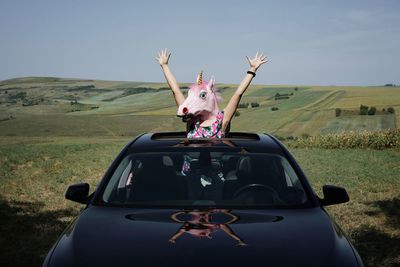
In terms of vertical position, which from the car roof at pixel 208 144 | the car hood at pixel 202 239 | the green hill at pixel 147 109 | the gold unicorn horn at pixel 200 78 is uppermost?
the gold unicorn horn at pixel 200 78

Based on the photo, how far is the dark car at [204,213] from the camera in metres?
2.70

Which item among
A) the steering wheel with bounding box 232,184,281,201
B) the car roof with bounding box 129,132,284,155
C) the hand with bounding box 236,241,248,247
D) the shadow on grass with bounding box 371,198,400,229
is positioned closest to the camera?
the hand with bounding box 236,241,248,247

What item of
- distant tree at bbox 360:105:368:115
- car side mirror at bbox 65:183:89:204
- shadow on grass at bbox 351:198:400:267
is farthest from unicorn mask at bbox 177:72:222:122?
distant tree at bbox 360:105:368:115

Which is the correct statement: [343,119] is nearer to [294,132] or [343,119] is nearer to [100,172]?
[294,132]

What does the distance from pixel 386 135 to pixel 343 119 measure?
25.0 meters

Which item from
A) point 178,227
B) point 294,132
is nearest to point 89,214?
point 178,227

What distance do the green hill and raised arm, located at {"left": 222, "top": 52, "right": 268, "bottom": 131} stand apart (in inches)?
1496

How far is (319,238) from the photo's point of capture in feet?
9.82

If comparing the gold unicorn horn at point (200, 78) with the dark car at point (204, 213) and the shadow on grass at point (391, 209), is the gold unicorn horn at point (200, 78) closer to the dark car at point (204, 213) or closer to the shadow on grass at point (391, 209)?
the dark car at point (204, 213)

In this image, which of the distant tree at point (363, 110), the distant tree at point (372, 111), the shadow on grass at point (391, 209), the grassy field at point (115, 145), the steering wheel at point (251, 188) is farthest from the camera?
the distant tree at point (363, 110)

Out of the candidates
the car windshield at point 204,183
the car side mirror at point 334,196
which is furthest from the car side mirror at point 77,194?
the car side mirror at point 334,196

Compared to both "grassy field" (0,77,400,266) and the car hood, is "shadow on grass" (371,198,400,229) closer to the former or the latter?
"grassy field" (0,77,400,266)

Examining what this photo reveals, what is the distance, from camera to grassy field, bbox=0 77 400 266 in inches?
303

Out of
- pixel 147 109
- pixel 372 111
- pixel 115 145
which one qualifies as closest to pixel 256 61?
pixel 115 145
